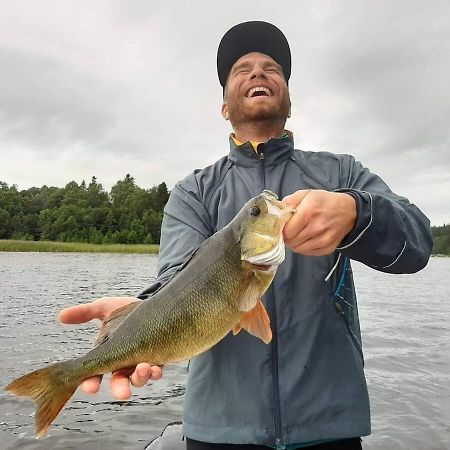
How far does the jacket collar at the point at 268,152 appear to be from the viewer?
306 cm

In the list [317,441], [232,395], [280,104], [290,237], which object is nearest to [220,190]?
[280,104]

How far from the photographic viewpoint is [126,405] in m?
8.70

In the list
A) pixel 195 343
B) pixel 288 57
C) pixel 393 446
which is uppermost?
pixel 288 57

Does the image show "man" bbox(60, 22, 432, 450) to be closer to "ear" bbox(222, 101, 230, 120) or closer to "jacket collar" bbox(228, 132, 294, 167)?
"jacket collar" bbox(228, 132, 294, 167)

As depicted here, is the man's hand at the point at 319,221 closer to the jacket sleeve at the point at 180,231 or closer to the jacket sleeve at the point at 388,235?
the jacket sleeve at the point at 388,235

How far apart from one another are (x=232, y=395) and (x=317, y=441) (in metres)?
0.47

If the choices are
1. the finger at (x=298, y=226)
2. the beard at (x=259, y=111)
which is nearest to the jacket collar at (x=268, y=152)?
the beard at (x=259, y=111)

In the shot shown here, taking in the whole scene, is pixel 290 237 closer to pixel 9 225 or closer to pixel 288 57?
pixel 288 57

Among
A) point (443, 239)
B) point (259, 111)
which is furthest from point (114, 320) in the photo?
point (443, 239)

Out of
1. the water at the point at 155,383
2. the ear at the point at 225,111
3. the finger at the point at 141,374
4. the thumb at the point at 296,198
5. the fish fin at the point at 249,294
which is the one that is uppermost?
the ear at the point at 225,111

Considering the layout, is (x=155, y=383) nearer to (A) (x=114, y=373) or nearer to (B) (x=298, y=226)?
(A) (x=114, y=373)

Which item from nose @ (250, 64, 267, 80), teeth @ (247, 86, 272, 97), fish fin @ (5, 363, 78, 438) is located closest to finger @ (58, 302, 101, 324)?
fish fin @ (5, 363, 78, 438)

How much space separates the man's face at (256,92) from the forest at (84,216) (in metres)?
73.6

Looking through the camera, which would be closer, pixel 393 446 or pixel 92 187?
pixel 393 446
